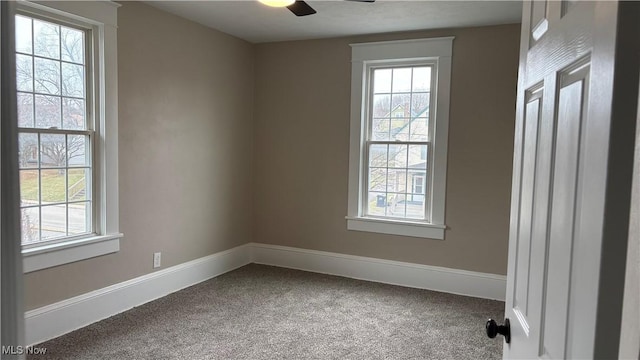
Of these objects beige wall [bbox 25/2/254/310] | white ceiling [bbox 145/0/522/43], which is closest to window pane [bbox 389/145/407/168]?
white ceiling [bbox 145/0/522/43]

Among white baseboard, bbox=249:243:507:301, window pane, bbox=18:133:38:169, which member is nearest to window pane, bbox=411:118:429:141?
white baseboard, bbox=249:243:507:301

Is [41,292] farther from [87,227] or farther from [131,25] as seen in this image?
[131,25]

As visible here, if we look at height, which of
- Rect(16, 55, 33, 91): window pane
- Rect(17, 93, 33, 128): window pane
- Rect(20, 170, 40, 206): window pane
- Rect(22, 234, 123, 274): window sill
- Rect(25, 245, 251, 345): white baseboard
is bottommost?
Rect(25, 245, 251, 345): white baseboard

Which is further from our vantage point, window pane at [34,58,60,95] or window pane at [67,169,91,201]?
window pane at [67,169,91,201]

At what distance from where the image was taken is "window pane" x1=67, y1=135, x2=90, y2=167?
122 inches

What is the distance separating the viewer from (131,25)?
3404mm

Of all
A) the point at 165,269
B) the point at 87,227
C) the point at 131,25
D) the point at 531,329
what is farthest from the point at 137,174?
the point at 531,329

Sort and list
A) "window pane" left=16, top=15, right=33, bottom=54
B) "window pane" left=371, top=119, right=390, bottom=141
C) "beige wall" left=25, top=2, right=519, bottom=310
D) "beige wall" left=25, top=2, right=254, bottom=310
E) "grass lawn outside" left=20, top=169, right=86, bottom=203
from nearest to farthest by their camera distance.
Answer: "window pane" left=16, top=15, right=33, bottom=54 → "grass lawn outside" left=20, top=169, right=86, bottom=203 → "beige wall" left=25, top=2, right=254, bottom=310 → "beige wall" left=25, top=2, right=519, bottom=310 → "window pane" left=371, top=119, right=390, bottom=141

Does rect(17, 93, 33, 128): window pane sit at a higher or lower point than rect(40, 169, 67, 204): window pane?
higher

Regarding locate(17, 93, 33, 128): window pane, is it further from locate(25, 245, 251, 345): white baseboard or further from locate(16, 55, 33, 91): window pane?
locate(25, 245, 251, 345): white baseboard

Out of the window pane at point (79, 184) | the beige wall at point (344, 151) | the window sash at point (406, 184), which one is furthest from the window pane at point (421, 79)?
the window pane at point (79, 184)

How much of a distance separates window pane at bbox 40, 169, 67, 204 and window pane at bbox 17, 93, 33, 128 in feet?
1.08

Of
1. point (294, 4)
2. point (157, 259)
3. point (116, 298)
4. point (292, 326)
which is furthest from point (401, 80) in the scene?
point (116, 298)

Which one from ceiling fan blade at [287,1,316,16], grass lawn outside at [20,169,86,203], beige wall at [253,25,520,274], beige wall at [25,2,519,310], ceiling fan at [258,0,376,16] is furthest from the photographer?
beige wall at [253,25,520,274]
